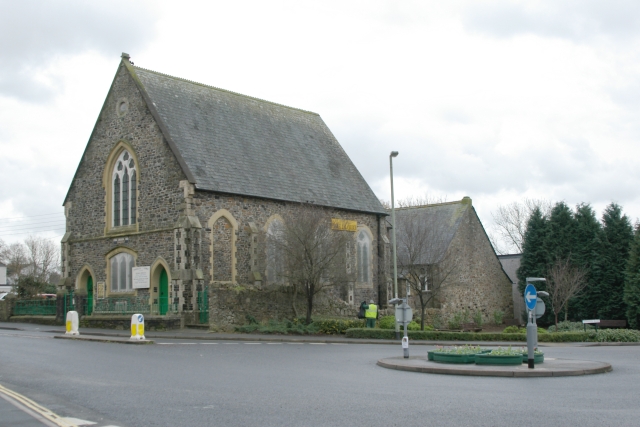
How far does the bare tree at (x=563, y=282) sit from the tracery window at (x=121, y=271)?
2190cm

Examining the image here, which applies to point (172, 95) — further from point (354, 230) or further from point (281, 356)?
point (281, 356)

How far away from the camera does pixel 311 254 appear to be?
3206 cm

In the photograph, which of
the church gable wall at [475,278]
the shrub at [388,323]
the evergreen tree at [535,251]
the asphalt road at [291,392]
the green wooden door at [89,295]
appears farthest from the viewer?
the church gable wall at [475,278]

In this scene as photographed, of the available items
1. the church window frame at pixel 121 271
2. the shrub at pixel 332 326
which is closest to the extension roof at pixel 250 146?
the church window frame at pixel 121 271

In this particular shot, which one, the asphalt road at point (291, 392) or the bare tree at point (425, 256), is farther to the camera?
the bare tree at point (425, 256)

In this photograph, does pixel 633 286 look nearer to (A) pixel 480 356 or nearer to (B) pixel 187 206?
(B) pixel 187 206

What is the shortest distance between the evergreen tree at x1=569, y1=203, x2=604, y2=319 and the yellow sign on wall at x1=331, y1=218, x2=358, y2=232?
44.5ft

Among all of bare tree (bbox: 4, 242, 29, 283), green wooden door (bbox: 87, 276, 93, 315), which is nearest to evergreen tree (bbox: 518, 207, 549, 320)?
green wooden door (bbox: 87, 276, 93, 315)

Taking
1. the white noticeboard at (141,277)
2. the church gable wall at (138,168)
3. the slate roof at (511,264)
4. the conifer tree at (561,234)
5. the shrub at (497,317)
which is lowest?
the shrub at (497,317)

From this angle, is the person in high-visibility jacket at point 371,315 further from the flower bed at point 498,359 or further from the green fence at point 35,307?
the green fence at point 35,307

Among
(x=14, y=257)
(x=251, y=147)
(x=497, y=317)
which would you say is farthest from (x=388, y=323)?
(x=14, y=257)

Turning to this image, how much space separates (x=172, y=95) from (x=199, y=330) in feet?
43.6

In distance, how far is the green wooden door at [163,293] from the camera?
3362 cm

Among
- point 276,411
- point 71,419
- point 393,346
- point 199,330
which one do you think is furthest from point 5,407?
point 199,330
